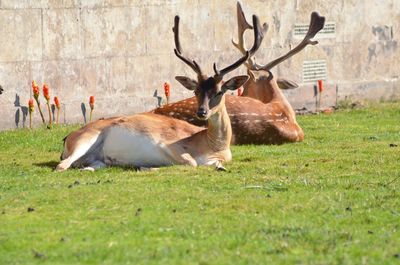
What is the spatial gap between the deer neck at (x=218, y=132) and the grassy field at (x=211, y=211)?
21 cm

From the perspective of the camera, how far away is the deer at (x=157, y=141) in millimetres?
11258

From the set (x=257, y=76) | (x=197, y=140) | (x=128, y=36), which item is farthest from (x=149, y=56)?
(x=197, y=140)

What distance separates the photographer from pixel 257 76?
14469mm

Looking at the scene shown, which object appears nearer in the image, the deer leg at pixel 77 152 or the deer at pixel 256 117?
the deer leg at pixel 77 152

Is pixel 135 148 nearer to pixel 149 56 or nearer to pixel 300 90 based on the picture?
pixel 149 56

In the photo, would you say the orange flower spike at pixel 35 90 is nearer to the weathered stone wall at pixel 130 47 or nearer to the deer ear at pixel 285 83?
the weathered stone wall at pixel 130 47

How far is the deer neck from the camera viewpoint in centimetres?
1156

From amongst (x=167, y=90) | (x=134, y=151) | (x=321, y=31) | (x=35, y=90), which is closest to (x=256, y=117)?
(x=134, y=151)

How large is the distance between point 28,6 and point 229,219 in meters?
A: 6.66

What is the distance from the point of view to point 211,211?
28.6 ft

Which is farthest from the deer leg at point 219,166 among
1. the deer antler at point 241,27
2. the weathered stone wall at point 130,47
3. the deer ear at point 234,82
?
the deer antler at point 241,27

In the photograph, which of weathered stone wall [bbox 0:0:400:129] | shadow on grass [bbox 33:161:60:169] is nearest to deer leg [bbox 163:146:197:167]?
shadow on grass [bbox 33:161:60:169]

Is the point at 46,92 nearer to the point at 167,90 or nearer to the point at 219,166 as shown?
the point at 167,90

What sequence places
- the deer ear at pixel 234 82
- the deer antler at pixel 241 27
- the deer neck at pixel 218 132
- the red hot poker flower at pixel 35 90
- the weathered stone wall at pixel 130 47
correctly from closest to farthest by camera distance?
the deer neck at pixel 218 132 → the deer ear at pixel 234 82 → the red hot poker flower at pixel 35 90 → the weathered stone wall at pixel 130 47 → the deer antler at pixel 241 27
